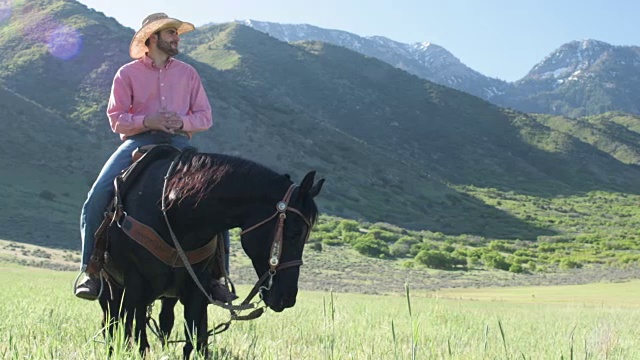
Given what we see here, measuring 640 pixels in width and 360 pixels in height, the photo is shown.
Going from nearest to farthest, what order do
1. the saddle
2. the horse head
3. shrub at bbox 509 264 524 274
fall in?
the horse head < the saddle < shrub at bbox 509 264 524 274

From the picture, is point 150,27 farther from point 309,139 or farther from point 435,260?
point 309,139

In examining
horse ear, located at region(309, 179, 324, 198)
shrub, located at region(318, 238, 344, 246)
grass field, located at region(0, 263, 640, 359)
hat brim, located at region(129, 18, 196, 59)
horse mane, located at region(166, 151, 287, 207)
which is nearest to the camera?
grass field, located at region(0, 263, 640, 359)

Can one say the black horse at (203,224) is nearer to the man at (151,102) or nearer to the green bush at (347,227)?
the man at (151,102)

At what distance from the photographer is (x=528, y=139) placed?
582ft

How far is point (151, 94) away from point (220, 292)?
177 centimetres

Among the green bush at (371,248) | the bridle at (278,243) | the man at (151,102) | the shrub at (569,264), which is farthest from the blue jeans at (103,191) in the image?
the shrub at (569,264)

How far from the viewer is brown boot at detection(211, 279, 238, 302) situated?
4805mm

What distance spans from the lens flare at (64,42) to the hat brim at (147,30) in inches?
3777

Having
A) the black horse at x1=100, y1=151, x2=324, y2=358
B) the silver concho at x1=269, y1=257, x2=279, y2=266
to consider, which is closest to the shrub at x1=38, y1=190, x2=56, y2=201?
the black horse at x1=100, y1=151, x2=324, y2=358

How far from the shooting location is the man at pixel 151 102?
16.7 feet

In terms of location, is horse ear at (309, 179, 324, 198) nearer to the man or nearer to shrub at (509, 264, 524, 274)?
the man

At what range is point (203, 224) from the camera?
447 cm

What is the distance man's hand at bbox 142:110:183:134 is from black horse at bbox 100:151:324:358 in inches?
15.3

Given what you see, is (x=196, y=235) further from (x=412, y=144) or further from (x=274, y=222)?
(x=412, y=144)
